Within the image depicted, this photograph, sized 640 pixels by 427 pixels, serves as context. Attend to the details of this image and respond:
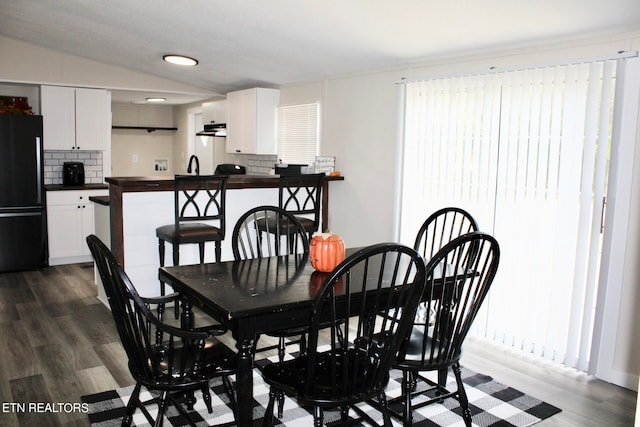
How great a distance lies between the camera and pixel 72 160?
21.8 feet

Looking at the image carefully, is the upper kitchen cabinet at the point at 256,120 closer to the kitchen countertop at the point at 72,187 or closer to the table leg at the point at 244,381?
the kitchen countertop at the point at 72,187

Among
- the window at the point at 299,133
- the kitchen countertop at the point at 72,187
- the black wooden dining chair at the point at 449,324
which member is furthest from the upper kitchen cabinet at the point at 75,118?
the black wooden dining chair at the point at 449,324

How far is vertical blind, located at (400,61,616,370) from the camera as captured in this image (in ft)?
10.6

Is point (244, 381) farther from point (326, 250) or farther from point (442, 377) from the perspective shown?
point (442, 377)

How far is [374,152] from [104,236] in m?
2.43

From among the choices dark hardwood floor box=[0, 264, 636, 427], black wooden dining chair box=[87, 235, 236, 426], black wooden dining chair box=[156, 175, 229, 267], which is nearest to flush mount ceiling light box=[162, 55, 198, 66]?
black wooden dining chair box=[156, 175, 229, 267]

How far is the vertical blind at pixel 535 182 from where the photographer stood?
3236 mm

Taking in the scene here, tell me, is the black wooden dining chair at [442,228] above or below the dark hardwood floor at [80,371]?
above

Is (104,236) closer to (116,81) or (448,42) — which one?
(116,81)

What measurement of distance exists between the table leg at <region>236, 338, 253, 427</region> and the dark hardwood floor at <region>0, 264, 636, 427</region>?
101 centimetres

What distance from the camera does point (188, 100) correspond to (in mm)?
7719

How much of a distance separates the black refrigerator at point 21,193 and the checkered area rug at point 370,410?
3.39 m

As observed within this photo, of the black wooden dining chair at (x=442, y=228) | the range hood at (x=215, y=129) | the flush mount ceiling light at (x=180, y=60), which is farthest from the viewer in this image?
the range hood at (x=215, y=129)

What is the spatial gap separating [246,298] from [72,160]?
17.4 ft
